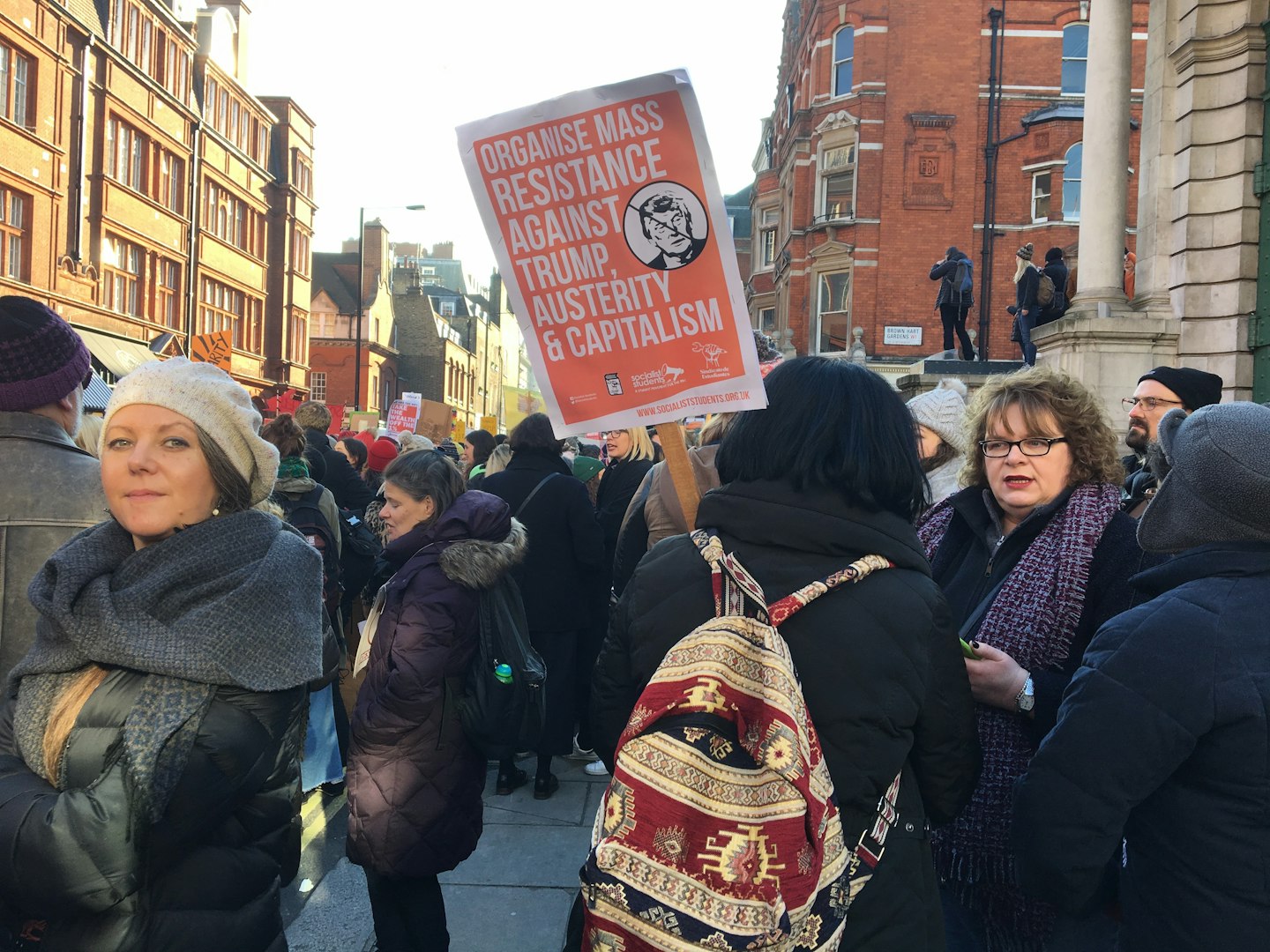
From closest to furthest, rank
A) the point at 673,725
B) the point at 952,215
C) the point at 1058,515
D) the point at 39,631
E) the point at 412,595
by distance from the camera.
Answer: the point at 673,725
the point at 39,631
the point at 1058,515
the point at 412,595
the point at 952,215

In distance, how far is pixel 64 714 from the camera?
1.81 m

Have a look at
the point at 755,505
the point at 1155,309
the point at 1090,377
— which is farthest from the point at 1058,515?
the point at 1155,309

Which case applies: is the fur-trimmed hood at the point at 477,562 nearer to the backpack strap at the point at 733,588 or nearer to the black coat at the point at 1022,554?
the black coat at the point at 1022,554

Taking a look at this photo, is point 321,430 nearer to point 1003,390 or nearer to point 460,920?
point 460,920

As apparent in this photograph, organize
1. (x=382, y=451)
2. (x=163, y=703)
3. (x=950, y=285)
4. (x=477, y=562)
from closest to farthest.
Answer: (x=163, y=703) < (x=477, y=562) < (x=382, y=451) < (x=950, y=285)

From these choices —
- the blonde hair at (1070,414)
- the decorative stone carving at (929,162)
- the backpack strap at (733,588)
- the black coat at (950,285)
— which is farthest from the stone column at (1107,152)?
the decorative stone carving at (929,162)

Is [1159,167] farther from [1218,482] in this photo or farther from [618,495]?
[1218,482]

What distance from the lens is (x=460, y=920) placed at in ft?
13.1

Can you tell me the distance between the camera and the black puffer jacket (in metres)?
1.67

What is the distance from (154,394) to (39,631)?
528 mm

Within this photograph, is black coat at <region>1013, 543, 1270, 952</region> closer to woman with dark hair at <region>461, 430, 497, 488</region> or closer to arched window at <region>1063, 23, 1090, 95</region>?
woman with dark hair at <region>461, 430, 497, 488</region>

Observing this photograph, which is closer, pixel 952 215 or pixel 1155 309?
pixel 1155 309

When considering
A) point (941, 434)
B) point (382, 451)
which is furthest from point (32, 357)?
point (382, 451)

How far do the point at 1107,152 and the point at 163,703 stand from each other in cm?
1256
